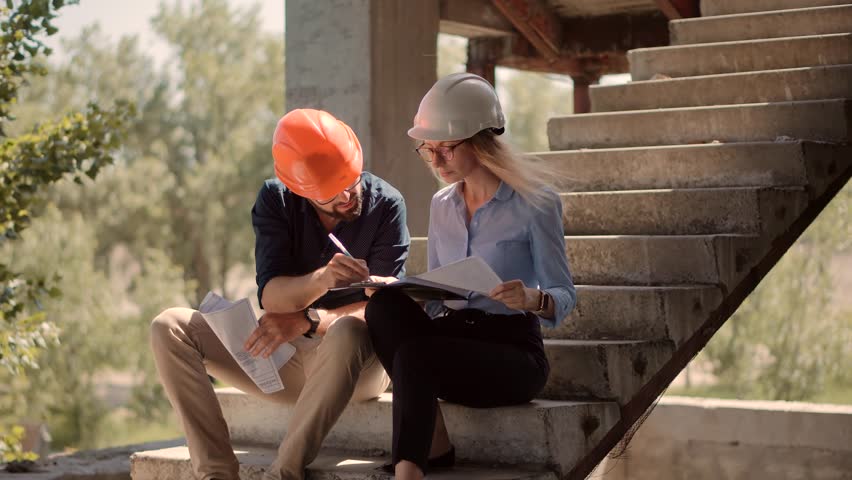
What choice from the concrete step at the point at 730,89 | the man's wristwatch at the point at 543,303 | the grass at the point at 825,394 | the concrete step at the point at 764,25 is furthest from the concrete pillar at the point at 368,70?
the grass at the point at 825,394

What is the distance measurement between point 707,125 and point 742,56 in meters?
0.65

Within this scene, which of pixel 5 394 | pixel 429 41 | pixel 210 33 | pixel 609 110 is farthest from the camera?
pixel 210 33

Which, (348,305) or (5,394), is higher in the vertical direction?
(348,305)

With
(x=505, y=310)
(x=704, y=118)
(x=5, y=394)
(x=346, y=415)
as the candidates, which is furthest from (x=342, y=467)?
(x=5, y=394)

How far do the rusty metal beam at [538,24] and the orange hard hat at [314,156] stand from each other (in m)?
4.63

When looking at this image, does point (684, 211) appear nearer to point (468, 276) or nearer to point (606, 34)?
point (468, 276)

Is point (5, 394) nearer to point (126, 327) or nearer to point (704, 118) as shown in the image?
point (126, 327)

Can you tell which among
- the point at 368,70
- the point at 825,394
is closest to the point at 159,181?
the point at 825,394

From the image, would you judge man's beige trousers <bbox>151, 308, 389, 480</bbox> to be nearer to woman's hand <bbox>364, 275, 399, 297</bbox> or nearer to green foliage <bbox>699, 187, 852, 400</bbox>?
woman's hand <bbox>364, 275, 399, 297</bbox>

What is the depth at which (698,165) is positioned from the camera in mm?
5293

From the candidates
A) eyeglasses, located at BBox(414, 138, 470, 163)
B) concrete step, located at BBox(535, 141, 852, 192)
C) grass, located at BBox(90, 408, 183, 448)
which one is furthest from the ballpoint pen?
grass, located at BBox(90, 408, 183, 448)

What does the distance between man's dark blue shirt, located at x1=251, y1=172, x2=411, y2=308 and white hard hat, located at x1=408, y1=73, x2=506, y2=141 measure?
291 millimetres

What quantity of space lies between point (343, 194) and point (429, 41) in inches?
123

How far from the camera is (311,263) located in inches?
154
